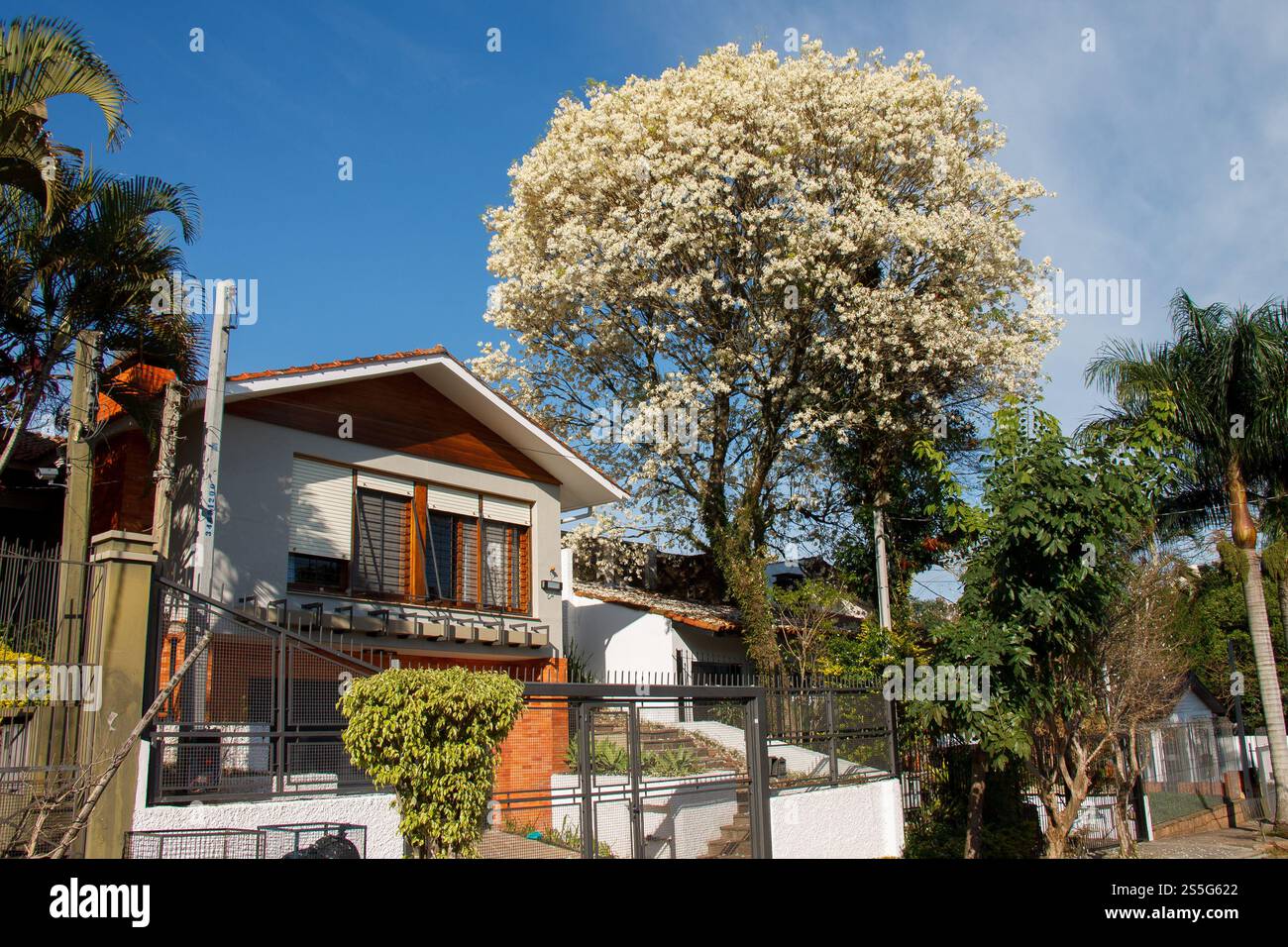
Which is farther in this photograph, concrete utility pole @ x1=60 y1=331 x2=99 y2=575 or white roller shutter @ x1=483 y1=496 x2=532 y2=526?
white roller shutter @ x1=483 y1=496 x2=532 y2=526

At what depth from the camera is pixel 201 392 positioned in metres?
13.9

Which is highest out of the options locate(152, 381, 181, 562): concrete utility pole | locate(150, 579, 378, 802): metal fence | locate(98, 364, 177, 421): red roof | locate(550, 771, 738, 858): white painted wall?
locate(98, 364, 177, 421): red roof

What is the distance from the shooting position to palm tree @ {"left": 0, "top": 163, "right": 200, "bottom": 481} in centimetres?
1088

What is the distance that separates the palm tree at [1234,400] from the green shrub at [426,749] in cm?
1684

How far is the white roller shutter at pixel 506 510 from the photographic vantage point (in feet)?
60.8

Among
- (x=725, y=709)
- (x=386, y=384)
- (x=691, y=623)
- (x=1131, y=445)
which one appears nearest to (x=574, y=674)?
(x=691, y=623)

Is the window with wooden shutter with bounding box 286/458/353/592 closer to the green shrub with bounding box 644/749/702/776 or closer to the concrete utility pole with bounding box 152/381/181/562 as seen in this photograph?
the concrete utility pole with bounding box 152/381/181/562

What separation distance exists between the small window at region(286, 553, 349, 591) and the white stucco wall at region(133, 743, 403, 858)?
6.40m

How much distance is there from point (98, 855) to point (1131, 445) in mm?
11604

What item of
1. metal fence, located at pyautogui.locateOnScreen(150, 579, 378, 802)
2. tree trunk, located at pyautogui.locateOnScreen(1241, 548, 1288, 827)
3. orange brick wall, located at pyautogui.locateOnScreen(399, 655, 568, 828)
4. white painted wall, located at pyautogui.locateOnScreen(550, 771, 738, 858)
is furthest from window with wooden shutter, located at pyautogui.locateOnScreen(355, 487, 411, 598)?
tree trunk, located at pyautogui.locateOnScreen(1241, 548, 1288, 827)

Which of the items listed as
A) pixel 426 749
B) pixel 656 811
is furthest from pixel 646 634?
pixel 426 749

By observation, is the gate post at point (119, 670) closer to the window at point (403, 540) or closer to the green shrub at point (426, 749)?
the green shrub at point (426, 749)

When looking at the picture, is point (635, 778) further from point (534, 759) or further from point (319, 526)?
point (319, 526)
